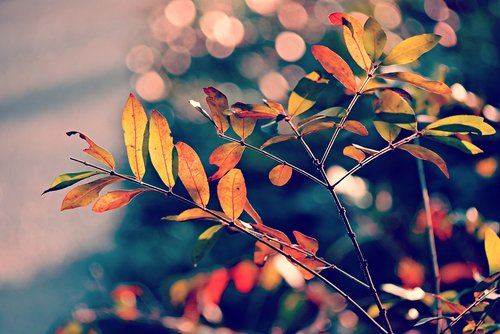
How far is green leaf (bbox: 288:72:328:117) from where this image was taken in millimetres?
524

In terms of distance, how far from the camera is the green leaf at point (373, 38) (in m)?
0.49

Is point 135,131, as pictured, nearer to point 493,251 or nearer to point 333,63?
point 333,63

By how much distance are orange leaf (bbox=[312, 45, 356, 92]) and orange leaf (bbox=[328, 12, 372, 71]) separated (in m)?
0.01

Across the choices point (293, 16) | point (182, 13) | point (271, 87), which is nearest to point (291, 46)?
point (271, 87)

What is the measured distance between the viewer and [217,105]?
0.50 metres

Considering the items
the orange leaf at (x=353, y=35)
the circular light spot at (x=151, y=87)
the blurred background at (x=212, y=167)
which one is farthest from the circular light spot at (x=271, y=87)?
the orange leaf at (x=353, y=35)

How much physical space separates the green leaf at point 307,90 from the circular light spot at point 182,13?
166cm

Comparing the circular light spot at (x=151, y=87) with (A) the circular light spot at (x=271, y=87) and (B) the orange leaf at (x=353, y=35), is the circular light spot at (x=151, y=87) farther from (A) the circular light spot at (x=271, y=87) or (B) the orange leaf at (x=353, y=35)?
(B) the orange leaf at (x=353, y=35)

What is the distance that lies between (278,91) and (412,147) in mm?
894

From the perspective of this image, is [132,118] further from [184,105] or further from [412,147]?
[184,105]

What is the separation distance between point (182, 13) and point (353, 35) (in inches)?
70.8

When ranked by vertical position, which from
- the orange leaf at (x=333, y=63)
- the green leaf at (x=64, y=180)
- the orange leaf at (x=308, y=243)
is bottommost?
the orange leaf at (x=308, y=243)

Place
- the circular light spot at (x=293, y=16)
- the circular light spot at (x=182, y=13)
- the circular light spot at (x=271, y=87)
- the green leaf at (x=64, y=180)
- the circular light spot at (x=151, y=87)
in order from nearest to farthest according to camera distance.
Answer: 1. the green leaf at (x=64, y=180)
2. the circular light spot at (x=271, y=87)
3. the circular light spot at (x=293, y=16)
4. the circular light spot at (x=151, y=87)
5. the circular light spot at (x=182, y=13)

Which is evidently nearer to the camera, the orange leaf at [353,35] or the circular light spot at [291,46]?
the orange leaf at [353,35]
